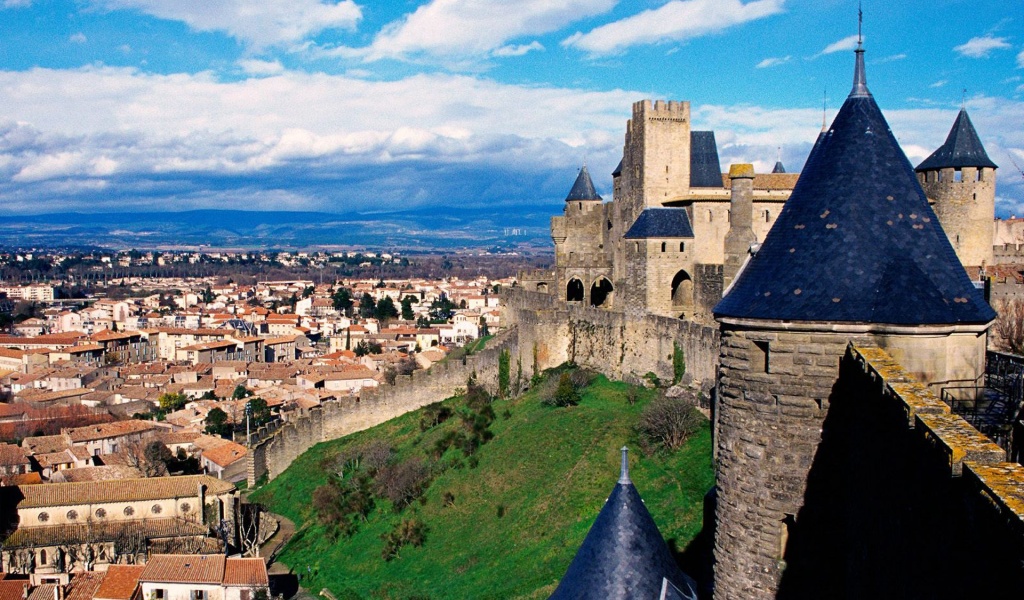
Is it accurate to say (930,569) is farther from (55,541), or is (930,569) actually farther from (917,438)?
(55,541)

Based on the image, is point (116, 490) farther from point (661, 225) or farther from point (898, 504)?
point (898, 504)

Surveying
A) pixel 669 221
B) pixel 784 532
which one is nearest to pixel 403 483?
pixel 669 221

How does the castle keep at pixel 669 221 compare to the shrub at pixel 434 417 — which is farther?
the shrub at pixel 434 417

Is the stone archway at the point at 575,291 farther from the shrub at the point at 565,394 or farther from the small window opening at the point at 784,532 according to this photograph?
the small window opening at the point at 784,532

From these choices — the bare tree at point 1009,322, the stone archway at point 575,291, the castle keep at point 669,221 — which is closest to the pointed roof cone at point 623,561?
the bare tree at point 1009,322

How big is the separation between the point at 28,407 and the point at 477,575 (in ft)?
170

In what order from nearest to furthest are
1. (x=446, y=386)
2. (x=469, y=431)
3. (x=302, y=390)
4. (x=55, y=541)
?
(x=469, y=431) → (x=55, y=541) → (x=446, y=386) → (x=302, y=390)

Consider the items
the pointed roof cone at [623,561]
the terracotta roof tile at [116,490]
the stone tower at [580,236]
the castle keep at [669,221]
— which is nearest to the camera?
the pointed roof cone at [623,561]

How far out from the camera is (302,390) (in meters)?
61.2

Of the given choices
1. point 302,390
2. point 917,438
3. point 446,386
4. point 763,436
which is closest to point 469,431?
point 446,386

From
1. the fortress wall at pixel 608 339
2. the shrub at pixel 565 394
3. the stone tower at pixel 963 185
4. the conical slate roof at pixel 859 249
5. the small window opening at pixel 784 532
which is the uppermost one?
the stone tower at pixel 963 185

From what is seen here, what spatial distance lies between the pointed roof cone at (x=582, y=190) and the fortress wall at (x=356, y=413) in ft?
18.9

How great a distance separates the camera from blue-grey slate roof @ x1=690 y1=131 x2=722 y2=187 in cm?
2975

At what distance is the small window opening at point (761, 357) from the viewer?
6395 mm
